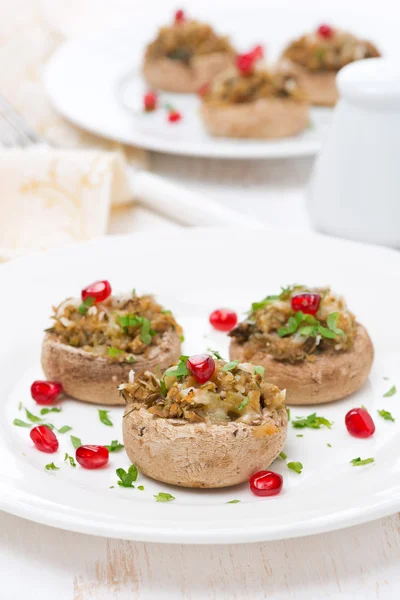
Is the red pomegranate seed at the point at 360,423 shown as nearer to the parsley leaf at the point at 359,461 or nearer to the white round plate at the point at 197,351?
the white round plate at the point at 197,351

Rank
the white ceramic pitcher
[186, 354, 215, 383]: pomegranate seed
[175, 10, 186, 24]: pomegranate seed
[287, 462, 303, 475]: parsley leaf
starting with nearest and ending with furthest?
[186, 354, 215, 383]: pomegranate seed
[287, 462, 303, 475]: parsley leaf
the white ceramic pitcher
[175, 10, 186, 24]: pomegranate seed

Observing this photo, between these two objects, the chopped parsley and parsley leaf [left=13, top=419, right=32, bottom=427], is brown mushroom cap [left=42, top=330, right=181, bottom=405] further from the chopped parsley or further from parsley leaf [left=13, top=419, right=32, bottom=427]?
parsley leaf [left=13, top=419, right=32, bottom=427]

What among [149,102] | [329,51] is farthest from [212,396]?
[329,51]

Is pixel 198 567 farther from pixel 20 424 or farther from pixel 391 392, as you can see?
pixel 391 392

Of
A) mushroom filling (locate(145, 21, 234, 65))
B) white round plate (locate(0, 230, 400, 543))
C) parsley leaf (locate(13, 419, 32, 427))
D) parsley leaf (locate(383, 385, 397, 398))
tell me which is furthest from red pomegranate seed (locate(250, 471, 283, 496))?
mushroom filling (locate(145, 21, 234, 65))

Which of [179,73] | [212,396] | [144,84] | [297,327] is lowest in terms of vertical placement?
[144,84]

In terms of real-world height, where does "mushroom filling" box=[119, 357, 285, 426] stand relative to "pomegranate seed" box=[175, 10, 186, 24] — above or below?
above
